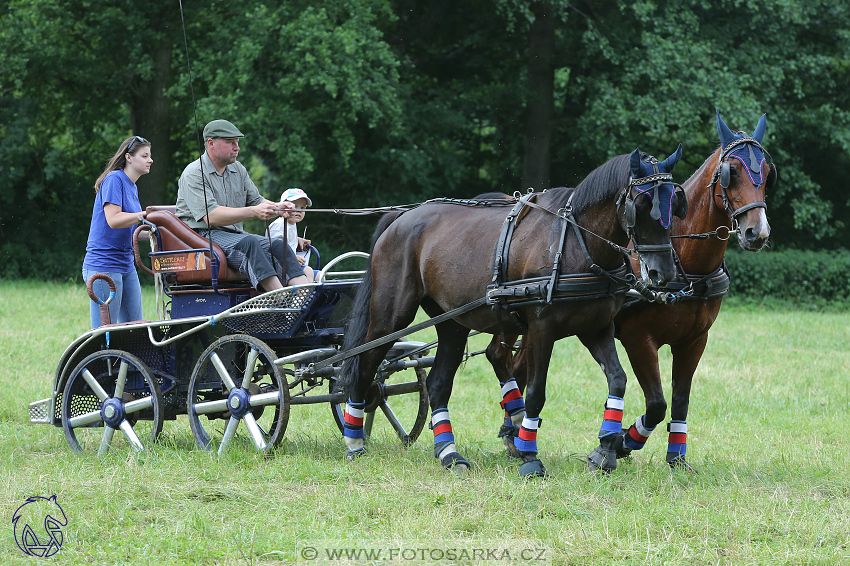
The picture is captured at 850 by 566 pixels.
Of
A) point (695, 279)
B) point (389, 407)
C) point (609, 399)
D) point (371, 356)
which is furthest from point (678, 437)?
point (389, 407)

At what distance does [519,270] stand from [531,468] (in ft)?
3.73

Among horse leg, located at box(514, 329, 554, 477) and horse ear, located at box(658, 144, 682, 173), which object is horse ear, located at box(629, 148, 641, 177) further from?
horse leg, located at box(514, 329, 554, 477)

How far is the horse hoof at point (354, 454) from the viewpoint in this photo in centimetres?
582

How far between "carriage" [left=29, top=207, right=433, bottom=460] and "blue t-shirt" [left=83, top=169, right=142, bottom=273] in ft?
0.95

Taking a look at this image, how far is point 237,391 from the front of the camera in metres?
5.88

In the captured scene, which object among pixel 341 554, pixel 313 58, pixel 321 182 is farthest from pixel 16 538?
pixel 321 182

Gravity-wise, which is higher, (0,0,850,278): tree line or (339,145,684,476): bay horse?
(0,0,850,278): tree line

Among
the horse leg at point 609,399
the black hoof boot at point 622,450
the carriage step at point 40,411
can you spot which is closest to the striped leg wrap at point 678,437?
the black hoof boot at point 622,450

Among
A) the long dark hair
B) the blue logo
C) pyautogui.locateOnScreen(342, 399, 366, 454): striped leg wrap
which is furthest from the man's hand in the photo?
the blue logo

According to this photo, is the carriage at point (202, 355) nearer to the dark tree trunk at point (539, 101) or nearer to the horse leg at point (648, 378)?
the horse leg at point (648, 378)

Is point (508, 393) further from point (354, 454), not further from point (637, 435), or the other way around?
point (354, 454)

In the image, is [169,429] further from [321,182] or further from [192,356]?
[321,182]

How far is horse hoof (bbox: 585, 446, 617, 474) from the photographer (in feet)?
17.1

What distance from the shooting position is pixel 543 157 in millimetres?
17594
